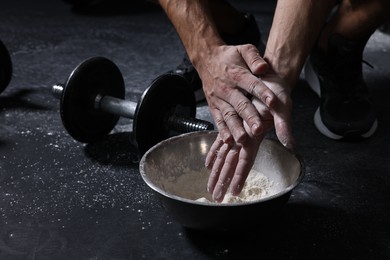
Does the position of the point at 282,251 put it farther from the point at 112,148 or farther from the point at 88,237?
the point at 112,148

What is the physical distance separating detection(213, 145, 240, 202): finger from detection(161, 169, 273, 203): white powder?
63mm

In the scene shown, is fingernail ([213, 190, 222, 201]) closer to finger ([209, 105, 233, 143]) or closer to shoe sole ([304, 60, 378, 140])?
finger ([209, 105, 233, 143])

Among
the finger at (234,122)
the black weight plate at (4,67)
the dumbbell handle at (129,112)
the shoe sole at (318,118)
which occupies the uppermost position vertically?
the finger at (234,122)

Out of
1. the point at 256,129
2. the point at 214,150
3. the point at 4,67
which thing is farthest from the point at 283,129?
the point at 4,67

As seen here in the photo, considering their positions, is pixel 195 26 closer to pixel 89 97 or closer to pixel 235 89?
pixel 235 89

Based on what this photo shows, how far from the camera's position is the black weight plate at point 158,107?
128 centimetres

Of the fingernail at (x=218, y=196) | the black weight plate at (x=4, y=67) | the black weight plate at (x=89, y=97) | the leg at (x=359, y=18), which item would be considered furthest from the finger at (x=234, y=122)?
the black weight plate at (x=4, y=67)

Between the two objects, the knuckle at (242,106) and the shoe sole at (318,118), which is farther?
the shoe sole at (318,118)

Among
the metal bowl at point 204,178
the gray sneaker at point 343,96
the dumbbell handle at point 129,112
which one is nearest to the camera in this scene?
Answer: the metal bowl at point 204,178

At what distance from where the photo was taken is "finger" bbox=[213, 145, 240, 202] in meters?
1.04

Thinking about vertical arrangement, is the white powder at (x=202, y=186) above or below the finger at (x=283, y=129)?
below

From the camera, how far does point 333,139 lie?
58.2 inches

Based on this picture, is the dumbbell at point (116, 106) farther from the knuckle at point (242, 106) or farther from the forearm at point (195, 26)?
the knuckle at point (242, 106)

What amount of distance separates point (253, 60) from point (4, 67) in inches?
35.3
